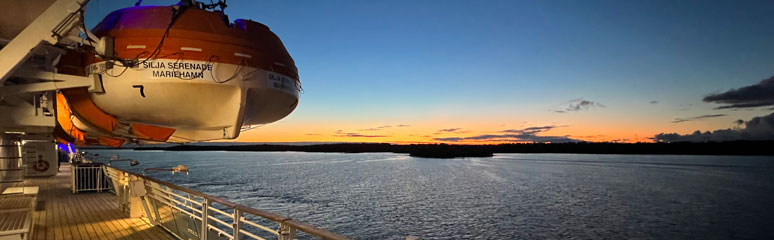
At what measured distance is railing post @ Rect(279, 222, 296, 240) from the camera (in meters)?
2.61

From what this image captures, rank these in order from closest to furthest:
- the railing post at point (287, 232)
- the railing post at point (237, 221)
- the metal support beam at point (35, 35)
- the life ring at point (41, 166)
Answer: the railing post at point (287, 232) → the metal support beam at point (35, 35) → the railing post at point (237, 221) → the life ring at point (41, 166)

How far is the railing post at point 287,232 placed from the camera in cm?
261

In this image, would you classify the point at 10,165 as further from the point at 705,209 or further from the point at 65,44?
the point at 705,209

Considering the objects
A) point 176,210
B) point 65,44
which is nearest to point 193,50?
point 65,44

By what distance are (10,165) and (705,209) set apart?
37443 mm

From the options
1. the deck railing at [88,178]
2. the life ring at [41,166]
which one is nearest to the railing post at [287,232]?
the deck railing at [88,178]

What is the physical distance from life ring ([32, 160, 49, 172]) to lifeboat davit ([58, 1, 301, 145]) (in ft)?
38.4

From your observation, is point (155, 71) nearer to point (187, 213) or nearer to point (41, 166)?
point (187, 213)

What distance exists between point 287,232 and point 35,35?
201 centimetres

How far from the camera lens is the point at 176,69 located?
3.67 m

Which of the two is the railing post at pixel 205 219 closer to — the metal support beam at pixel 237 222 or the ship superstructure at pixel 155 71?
the ship superstructure at pixel 155 71

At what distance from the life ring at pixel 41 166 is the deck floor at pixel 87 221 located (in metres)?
5.86

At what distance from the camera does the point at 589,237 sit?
75.2ft

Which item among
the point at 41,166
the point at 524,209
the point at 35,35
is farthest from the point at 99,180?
the point at 524,209
